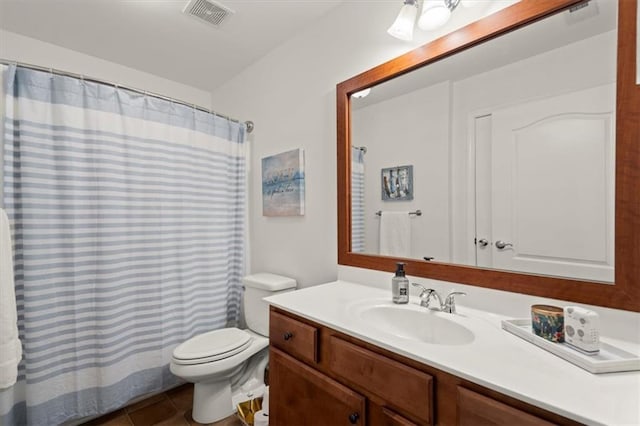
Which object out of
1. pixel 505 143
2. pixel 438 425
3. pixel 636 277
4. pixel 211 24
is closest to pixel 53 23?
pixel 211 24

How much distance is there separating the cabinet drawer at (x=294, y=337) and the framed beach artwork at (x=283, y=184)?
808 mm

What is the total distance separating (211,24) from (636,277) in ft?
7.60

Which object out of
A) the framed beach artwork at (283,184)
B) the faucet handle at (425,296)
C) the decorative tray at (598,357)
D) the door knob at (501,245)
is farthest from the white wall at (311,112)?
the decorative tray at (598,357)

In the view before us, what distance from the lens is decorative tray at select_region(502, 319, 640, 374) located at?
0.65m

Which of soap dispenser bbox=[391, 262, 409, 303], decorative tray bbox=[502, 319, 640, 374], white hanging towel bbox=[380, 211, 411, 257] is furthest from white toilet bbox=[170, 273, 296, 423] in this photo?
decorative tray bbox=[502, 319, 640, 374]

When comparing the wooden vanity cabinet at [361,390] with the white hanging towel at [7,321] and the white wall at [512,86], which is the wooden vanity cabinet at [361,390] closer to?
the white wall at [512,86]

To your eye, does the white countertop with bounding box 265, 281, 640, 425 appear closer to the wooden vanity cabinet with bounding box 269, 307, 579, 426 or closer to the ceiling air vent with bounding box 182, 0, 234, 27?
the wooden vanity cabinet with bounding box 269, 307, 579, 426

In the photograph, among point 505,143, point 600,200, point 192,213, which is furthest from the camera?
point 192,213

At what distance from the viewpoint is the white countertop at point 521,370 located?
0.54 meters

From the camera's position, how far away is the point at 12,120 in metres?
1.41

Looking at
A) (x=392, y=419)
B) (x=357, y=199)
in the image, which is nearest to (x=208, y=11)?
(x=357, y=199)

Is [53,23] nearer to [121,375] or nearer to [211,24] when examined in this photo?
[211,24]

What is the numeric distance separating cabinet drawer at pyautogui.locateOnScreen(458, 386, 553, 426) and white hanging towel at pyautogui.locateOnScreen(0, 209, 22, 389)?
1575 mm

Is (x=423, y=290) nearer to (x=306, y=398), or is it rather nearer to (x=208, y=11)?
(x=306, y=398)
